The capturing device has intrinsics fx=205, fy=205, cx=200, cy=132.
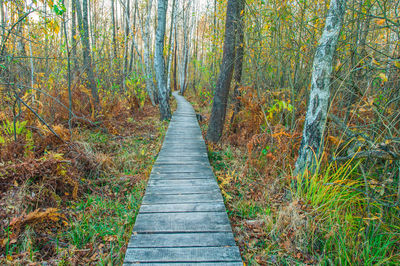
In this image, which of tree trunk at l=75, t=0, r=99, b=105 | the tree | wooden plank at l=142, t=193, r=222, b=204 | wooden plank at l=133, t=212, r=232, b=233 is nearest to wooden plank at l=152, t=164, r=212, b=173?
wooden plank at l=142, t=193, r=222, b=204

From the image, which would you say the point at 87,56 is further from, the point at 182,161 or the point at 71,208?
the point at 71,208

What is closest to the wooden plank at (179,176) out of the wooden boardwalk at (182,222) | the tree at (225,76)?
the wooden boardwalk at (182,222)

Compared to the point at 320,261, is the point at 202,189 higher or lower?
higher

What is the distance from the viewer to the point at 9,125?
13.7 ft

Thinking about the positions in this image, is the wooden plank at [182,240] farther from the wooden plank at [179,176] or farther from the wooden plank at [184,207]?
the wooden plank at [179,176]

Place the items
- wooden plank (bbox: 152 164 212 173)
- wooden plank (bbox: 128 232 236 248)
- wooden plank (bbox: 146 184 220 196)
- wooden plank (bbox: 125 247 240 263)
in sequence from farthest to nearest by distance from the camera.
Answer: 1. wooden plank (bbox: 152 164 212 173)
2. wooden plank (bbox: 146 184 220 196)
3. wooden plank (bbox: 128 232 236 248)
4. wooden plank (bbox: 125 247 240 263)

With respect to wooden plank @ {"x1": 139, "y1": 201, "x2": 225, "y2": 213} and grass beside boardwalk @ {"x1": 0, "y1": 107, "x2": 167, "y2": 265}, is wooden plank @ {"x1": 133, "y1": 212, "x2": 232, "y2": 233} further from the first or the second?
grass beside boardwalk @ {"x1": 0, "y1": 107, "x2": 167, "y2": 265}

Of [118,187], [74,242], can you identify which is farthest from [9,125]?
[74,242]

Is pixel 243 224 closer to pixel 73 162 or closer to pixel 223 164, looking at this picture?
pixel 223 164

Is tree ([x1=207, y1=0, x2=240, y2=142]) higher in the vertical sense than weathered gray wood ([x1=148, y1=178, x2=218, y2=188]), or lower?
higher

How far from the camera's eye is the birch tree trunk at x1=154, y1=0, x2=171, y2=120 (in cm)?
812

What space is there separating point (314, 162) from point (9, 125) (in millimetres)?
5720

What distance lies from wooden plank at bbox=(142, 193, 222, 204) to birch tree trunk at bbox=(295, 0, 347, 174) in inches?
56.3

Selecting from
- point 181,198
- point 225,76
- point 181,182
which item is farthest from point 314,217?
point 225,76
